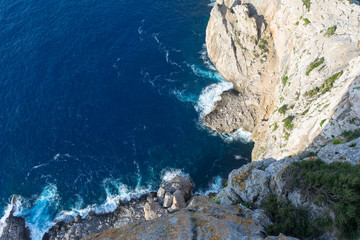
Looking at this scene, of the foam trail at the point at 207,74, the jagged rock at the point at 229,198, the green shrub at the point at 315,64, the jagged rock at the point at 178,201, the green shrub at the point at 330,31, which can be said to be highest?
the green shrub at the point at 330,31

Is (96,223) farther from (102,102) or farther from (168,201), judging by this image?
(102,102)

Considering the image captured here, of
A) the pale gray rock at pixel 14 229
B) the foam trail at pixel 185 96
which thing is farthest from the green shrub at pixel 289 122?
the pale gray rock at pixel 14 229

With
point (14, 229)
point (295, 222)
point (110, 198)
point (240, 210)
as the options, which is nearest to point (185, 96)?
point (110, 198)

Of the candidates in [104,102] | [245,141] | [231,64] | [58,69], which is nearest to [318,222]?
[245,141]

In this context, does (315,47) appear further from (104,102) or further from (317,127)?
(104,102)

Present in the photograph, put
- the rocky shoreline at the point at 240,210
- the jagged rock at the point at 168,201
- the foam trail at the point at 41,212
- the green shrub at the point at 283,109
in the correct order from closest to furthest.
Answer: the rocky shoreline at the point at 240,210, the green shrub at the point at 283,109, the jagged rock at the point at 168,201, the foam trail at the point at 41,212

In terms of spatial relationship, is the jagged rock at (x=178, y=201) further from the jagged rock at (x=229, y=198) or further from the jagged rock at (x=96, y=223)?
the jagged rock at (x=229, y=198)
